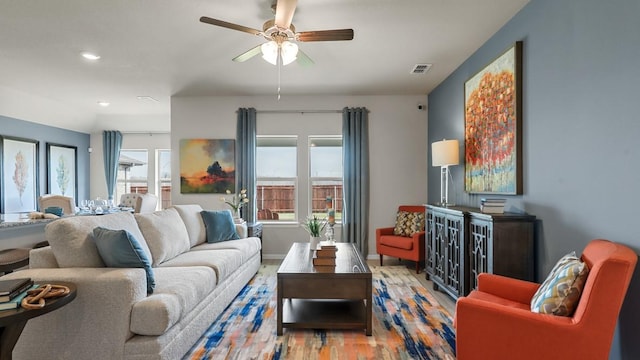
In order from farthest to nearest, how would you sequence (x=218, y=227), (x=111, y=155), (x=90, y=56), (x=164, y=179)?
1. (x=164, y=179)
2. (x=111, y=155)
3. (x=218, y=227)
4. (x=90, y=56)

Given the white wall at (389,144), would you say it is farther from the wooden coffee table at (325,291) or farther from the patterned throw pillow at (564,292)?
the patterned throw pillow at (564,292)

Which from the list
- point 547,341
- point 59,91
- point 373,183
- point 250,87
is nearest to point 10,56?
point 59,91

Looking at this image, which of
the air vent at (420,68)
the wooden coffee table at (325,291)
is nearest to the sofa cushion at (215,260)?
the wooden coffee table at (325,291)

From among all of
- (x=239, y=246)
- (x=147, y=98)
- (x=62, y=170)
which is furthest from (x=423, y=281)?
(x=62, y=170)

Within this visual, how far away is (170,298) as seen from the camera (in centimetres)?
212

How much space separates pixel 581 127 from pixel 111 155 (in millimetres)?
7892

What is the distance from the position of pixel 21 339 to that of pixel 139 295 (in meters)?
0.72

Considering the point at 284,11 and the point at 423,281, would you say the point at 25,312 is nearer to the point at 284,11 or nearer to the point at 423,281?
the point at 284,11

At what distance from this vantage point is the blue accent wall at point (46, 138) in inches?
216

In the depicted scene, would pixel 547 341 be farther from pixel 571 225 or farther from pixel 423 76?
pixel 423 76

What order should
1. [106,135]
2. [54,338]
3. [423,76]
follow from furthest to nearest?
[106,135], [423,76], [54,338]

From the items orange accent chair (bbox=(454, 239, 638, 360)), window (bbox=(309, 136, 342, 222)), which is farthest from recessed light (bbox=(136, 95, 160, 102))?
orange accent chair (bbox=(454, 239, 638, 360))

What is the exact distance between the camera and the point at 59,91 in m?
5.21

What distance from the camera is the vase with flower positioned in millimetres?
5031
